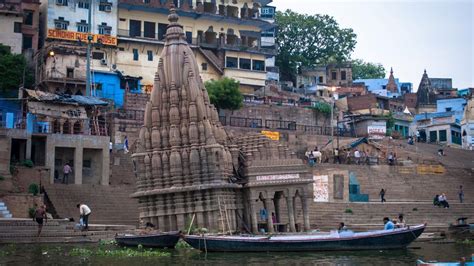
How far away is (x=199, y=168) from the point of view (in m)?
26.9

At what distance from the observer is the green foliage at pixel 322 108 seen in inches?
2312

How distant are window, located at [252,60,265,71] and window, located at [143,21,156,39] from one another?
8.19 metres

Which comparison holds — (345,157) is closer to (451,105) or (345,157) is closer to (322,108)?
(322,108)

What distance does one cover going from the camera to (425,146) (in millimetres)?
55938

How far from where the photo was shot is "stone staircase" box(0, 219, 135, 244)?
26703mm

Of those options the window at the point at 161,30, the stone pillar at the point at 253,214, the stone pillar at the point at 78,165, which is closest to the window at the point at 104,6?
the window at the point at 161,30

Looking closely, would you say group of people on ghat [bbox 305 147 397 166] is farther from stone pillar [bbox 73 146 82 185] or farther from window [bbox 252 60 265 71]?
stone pillar [bbox 73 146 82 185]

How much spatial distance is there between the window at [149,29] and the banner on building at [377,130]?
17.0 m

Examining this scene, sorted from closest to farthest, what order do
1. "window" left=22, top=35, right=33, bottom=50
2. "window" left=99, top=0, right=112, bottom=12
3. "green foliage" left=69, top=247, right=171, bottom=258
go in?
1. "green foliage" left=69, top=247, right=171, bottom=258
2. "window" left=22, top=35, right=33, bottom=50
3. "window" left=99, top=0, right=112, bottom=12

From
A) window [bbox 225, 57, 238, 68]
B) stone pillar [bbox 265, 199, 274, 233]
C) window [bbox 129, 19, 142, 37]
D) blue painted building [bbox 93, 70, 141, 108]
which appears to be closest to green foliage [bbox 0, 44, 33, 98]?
blue painted building [bbox 93, 70, 141, 108]

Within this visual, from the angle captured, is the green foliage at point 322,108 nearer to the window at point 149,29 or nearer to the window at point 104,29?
the window at point 149,29

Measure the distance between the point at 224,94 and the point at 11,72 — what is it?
13242 millimetres

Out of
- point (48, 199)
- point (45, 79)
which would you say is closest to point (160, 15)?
point (45, 79)

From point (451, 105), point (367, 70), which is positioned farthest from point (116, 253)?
point (367, 70)
